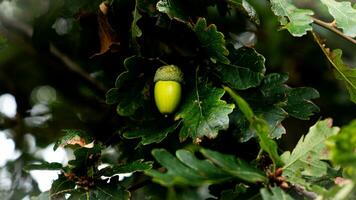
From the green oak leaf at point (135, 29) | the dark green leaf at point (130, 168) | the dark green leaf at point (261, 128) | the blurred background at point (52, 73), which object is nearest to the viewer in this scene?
the dark green leaf at point (261, 128)

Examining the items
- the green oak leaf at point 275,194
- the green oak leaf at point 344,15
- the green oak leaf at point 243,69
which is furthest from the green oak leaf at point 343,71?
the green oak leaf at point 275,194

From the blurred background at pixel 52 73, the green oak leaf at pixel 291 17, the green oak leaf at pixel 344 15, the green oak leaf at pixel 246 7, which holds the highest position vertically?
the green oak leaf at pixel 246 7

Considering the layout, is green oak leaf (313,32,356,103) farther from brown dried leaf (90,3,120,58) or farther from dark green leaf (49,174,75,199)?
Answer: dark green leaf (49,174,75,199)

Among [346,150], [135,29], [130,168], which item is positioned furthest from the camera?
[135,29]

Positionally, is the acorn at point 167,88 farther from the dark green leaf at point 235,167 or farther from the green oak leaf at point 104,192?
the dark green leaf at point 235,167

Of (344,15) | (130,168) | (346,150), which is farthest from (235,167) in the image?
(344,15)

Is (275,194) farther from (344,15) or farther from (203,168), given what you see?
(344,15)

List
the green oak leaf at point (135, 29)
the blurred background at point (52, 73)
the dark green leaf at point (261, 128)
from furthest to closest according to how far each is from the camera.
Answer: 1. the blurred background at point (52, 73)
2. the green oak leaf at point (135, 29)
3. the dark green leaf at point (261, 128)
